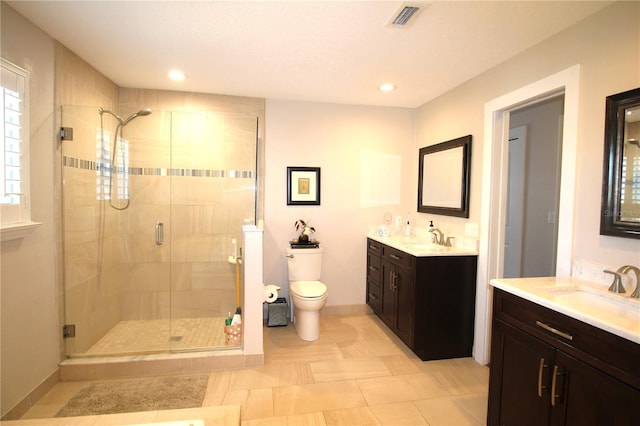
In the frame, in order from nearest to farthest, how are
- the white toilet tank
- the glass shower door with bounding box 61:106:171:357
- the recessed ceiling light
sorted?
the glass shower door with bounding box 61:106:171:357 → the recessed ceiling light → the white toilet tank

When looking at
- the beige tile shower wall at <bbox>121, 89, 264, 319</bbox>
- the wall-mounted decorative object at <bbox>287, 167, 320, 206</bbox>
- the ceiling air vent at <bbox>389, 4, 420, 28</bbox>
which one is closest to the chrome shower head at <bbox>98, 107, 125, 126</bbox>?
the beige tile shower wall at <bbox>121, 89, 264, 319</bbox>

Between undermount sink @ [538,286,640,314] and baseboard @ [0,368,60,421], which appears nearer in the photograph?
undermount sink @ [538,286,640,314]

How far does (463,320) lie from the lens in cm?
268

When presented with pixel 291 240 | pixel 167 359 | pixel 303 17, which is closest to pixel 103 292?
pixel 167 359

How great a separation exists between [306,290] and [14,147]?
2342 mm

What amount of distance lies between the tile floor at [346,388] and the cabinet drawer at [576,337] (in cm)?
82

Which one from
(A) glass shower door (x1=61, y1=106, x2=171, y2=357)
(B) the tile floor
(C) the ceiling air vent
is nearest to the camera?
(C) the ceiling air vent

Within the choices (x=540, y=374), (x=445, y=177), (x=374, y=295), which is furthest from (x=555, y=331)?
(x=374, y=295)

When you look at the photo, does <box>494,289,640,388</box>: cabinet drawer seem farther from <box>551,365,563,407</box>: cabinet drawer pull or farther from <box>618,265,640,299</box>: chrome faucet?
<box>618,265,640,299</box>: chrome faucet

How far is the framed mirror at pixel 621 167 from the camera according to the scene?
1560 millimetres

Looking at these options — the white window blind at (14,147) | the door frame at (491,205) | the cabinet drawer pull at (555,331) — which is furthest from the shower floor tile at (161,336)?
the cabinet drawer pull at (555,331)

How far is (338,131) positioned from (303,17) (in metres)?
1.81

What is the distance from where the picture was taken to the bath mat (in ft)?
6.66

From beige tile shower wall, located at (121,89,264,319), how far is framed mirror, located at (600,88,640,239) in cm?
265
